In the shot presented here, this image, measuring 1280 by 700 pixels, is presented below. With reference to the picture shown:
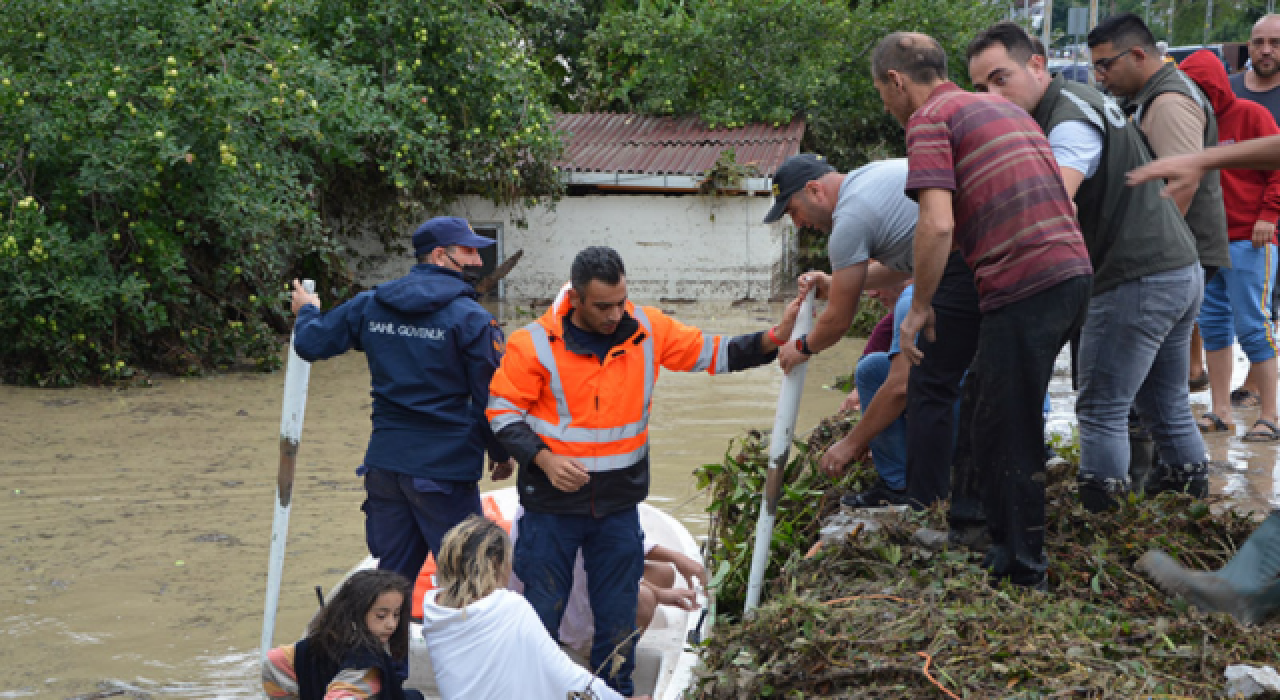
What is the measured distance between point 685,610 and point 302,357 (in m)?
2.07

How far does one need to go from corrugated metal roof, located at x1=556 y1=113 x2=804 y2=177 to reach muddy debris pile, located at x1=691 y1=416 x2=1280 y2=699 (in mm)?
12268

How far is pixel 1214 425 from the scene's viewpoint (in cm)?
764

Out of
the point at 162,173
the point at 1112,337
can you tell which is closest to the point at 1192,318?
the point at 1112,337

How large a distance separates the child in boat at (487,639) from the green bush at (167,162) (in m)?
7.91

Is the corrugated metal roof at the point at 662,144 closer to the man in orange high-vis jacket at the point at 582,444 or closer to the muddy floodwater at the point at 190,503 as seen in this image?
the muddy floodwater at the point at 190,503

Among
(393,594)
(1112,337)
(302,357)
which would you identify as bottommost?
(393,594)

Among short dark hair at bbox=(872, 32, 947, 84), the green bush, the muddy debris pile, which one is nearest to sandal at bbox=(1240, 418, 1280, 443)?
the muddy debris pile

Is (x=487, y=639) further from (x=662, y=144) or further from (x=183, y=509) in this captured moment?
(x=662, y=144)

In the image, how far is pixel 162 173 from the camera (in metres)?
11.4

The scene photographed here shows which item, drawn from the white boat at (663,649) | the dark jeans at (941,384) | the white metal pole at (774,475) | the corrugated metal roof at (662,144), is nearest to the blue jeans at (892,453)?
the dark jeans at (941,384)

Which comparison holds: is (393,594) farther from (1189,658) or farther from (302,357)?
(1189,658)

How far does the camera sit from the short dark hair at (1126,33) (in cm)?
529

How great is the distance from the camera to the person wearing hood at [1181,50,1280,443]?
7254mm

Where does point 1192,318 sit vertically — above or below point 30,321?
above
